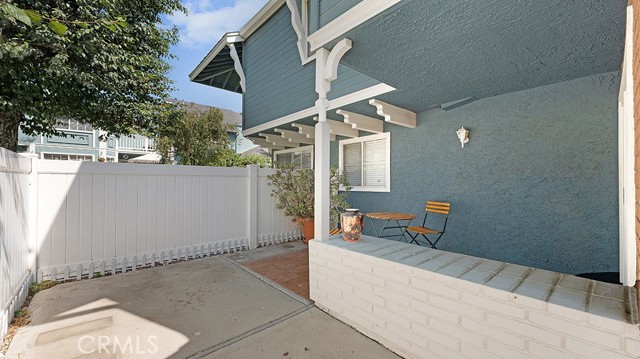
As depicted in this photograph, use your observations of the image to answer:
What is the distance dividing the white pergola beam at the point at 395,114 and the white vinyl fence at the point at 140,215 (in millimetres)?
2583

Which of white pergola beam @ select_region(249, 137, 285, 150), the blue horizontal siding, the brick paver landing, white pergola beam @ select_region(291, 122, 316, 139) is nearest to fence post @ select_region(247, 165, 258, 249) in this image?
the brick paver landing

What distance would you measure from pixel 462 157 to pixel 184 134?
24.2ft

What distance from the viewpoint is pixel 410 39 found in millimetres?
2422

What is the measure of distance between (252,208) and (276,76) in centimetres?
327

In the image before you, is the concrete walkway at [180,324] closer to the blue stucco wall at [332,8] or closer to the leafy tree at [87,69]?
the blue stucco wall at [332,8]

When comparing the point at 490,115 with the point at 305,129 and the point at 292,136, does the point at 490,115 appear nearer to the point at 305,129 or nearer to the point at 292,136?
the point at 305,129

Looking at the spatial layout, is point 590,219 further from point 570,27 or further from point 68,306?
point 68,306

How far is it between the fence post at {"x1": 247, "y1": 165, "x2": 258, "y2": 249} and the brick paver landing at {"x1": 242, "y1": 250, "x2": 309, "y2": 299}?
748 millimetres

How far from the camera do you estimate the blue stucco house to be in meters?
2.16

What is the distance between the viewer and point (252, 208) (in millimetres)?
5168

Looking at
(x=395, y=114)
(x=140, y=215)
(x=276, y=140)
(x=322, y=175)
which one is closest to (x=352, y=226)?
(x=322, y=175)

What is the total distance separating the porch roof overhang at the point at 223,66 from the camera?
24.8ft

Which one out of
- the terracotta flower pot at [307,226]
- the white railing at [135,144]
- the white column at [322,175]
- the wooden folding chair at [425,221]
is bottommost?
the terracotta flower pot at [307,226]

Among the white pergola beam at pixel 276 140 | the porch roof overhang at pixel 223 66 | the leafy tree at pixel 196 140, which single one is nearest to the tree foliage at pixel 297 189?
the white pergola beam at pixel 276 140
